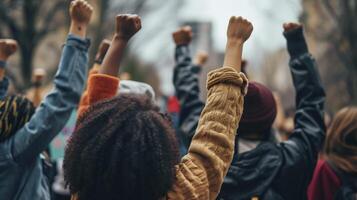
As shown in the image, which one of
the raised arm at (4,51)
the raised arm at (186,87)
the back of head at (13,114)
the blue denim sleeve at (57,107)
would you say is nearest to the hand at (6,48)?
the raised arm at (4,51)

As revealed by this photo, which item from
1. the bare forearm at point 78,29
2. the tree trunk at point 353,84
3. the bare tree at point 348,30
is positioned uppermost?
the bare forearm at point 78,29

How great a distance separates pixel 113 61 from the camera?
2969 mm

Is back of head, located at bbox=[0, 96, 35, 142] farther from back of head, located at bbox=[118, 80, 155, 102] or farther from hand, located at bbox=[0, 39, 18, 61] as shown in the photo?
back of head, located at bbox=[118, 80, 155, 102]

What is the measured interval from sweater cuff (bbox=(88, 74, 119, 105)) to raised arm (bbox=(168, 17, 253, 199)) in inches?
24.1

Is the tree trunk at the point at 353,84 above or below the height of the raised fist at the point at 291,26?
below

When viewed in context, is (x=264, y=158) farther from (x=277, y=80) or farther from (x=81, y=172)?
(x=277, y=80)

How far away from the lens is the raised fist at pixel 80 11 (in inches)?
125

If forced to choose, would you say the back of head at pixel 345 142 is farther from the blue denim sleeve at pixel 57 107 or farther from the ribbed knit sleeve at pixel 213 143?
the blue denim sleeve at pixel 57 107

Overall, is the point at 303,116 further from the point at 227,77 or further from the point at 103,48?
the point at 103,48

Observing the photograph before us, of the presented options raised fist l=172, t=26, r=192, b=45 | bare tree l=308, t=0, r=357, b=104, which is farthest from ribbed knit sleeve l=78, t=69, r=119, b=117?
bare tree l=308, t=0, r=357, b=104

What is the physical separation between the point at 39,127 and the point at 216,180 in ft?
3.44

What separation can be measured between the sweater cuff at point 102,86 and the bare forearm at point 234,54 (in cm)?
62

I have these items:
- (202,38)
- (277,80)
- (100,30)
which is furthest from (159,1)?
(277,80)

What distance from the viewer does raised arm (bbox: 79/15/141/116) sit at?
2.84 m
